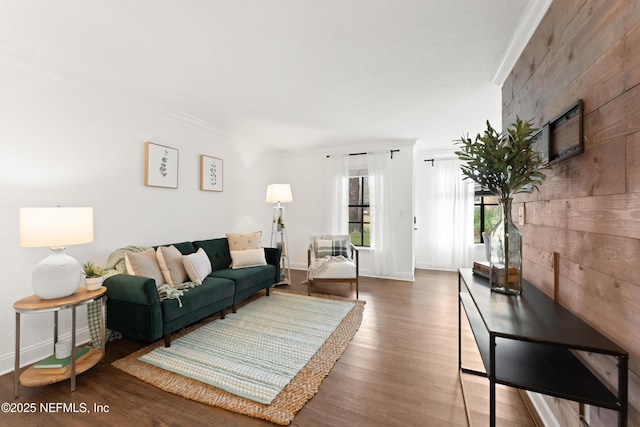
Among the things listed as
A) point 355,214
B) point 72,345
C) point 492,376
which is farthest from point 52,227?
point 355,214

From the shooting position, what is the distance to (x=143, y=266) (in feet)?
8.14

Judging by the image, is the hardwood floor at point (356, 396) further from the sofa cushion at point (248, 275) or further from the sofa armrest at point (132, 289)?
the sofa cushion at point (248, 275)

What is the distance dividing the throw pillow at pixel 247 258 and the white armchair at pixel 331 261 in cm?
73

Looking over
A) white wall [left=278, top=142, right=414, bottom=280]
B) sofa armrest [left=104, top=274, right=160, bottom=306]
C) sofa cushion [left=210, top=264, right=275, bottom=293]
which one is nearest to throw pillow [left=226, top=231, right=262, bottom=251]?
sofa cushion [left=210, top=264, right=275, bottom=293]

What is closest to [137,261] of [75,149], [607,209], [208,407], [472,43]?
[75,149]

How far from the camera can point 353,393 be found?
180cm

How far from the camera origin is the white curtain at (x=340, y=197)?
5098 millimetres

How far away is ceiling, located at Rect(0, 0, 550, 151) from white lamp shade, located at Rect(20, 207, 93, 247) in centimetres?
128

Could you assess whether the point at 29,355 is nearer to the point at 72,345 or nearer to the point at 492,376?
the point at 72,345

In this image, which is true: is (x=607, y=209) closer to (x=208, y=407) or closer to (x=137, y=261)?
(x=208, y=407)

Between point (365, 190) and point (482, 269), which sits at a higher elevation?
point (365, 190)

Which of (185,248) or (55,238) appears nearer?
(55,238)

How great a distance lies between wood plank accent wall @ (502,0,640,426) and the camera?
90 centimetres

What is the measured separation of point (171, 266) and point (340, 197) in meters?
3.19
